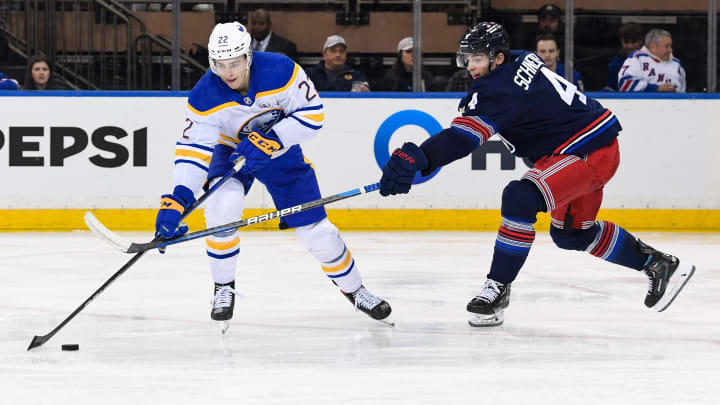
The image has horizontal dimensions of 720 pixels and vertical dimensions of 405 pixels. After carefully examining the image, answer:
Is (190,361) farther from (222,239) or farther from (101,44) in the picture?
(101,44)

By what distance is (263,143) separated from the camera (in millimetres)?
3139

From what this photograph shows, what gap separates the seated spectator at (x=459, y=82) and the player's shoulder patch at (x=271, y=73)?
332cm

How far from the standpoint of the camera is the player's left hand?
10.3 ft

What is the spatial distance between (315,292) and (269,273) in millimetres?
578

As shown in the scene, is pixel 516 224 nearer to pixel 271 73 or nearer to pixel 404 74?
pixel 271 73

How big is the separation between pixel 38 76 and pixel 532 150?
384 cm

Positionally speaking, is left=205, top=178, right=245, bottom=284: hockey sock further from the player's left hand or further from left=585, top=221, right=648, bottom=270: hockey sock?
left=585, top=221, right=648, bottom=270: hockey sock

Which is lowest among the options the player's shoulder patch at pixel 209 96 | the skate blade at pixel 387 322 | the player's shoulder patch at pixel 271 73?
the skate blade at pixel 387 322

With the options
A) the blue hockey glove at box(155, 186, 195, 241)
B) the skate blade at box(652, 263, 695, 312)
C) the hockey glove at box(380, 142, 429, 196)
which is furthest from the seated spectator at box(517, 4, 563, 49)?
the blue hockey glove at box(155, 186, 195, 241)

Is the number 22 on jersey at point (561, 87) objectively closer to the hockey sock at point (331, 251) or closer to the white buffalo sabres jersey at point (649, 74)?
the hockey sock at point (331, 251)

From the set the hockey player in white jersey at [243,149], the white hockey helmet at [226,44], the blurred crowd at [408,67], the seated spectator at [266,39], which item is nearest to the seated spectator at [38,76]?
the blurred crowd at [408,67]

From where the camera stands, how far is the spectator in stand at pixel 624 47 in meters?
6.60

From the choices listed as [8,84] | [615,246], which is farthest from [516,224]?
[8,84]

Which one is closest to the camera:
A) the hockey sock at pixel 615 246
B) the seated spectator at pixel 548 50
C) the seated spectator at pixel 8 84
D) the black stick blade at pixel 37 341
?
the black stick blade at pixel 37 341
